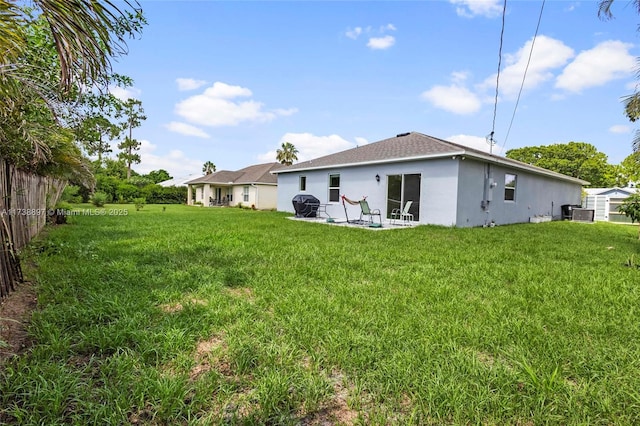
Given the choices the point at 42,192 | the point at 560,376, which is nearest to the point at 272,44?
the point at 42,192

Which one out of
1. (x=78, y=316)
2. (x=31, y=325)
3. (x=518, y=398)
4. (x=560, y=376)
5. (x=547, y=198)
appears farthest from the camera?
(x=547, y=198)

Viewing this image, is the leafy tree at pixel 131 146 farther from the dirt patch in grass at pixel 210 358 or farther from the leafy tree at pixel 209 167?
the dirt patch in grass at pixel 210 358

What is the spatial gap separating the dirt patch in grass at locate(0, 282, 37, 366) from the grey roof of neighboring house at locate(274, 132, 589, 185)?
10656 millimetres

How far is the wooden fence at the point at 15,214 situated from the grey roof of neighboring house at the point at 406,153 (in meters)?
10.4

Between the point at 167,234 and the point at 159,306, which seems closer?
the point at 159,306

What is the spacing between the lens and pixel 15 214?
4770 millimetres

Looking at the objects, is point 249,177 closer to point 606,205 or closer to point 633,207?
point 633,207

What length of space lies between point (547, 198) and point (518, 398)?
18.2m

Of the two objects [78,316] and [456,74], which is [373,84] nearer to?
[456,74]

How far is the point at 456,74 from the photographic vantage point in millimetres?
10922

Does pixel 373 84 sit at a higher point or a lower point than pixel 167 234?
higher

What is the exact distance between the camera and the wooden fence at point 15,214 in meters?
3.39

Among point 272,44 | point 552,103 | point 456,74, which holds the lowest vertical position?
point 552,103

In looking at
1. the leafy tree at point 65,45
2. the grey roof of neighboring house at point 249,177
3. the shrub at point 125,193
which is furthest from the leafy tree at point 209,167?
the leafy tree at point 65,45
